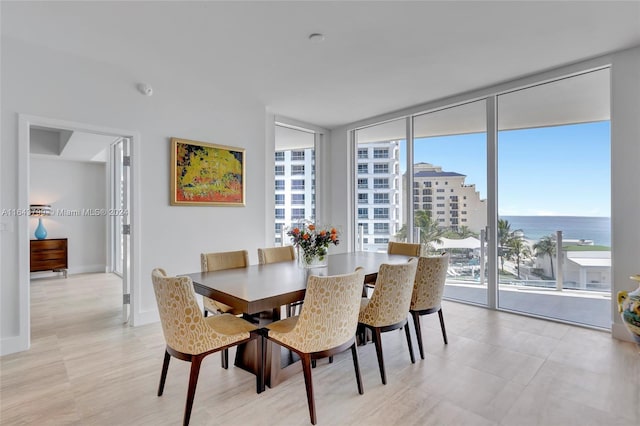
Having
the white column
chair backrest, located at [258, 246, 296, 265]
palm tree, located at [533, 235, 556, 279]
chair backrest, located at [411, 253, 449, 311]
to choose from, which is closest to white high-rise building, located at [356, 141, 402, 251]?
palm tree, located at [533, 235, 556, 279]

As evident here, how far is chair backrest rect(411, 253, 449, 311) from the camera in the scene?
2754mm

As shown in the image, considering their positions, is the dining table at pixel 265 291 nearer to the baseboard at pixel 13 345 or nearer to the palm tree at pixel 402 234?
the baseboard at pixel 13 345

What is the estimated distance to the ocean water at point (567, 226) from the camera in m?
3.41

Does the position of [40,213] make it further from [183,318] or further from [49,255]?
[183,318]

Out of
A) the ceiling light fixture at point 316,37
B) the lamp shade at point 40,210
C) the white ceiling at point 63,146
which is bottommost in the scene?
the lamp shade at point 40,210

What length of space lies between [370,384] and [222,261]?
1564 mm

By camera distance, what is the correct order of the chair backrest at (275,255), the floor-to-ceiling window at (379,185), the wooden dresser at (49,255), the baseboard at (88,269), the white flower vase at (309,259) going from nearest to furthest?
the white flower vase at (309,259) < the chair backrest at (275,255) < the floor-to-ceiling window at (379,185) < the wooden dresser at (49,255) < the baseboard at (88,269)

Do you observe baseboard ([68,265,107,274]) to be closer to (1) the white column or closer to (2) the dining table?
(2) the dining table

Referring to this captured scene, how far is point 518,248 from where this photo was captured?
13.0 feet

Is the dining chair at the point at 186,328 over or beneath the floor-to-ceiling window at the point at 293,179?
beneath

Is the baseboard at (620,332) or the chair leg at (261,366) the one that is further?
the baseboard at (620,332)

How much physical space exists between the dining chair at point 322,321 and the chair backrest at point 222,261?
3.30 feet

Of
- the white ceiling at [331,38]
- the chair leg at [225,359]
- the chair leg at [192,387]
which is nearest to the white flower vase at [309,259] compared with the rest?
the chair leg at [225,359]

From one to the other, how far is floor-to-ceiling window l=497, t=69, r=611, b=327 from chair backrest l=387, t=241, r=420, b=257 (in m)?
1.13
